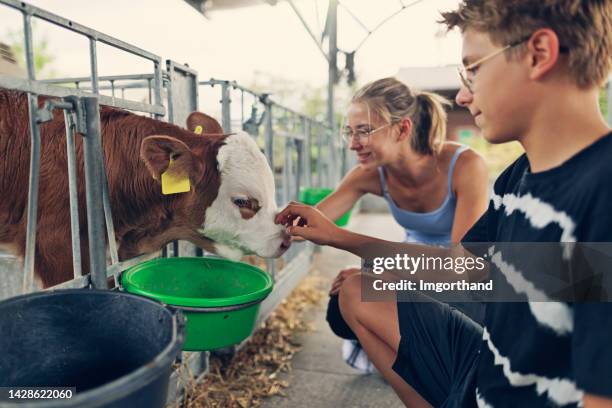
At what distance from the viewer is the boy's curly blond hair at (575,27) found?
93 cm

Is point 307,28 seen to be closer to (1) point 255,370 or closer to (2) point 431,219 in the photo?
(2) point 431,219

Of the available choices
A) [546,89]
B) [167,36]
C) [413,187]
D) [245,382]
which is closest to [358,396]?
[245,382]

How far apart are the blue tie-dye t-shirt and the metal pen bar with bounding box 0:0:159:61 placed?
141cm

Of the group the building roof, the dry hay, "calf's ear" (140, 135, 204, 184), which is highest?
the building roof

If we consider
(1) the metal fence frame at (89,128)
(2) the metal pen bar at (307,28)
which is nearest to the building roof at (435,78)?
(2) the metal pen bar at (307,28)

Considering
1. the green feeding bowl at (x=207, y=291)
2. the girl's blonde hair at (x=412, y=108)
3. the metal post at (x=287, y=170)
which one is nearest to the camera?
the green feeding bowl at (x=207, y=291)

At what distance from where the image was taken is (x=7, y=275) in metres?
2.08

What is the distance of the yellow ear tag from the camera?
5.47ft

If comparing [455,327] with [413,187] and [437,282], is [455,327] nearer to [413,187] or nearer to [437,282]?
[437,282]

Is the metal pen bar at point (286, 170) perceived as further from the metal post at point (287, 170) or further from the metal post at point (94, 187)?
the metal post at point (94, 187)

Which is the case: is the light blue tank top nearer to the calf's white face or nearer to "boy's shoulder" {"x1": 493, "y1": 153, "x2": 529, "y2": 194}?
the calf's white face

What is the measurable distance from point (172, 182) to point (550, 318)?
132 cm

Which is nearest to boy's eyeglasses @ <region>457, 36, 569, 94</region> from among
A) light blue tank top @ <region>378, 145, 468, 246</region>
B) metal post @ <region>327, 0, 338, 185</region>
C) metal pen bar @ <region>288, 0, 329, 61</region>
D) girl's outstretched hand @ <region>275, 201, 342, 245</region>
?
girl's outstretched hand @ <region>275, 201, 342, 245</region>

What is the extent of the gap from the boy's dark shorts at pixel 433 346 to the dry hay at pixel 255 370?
3.02 ft
